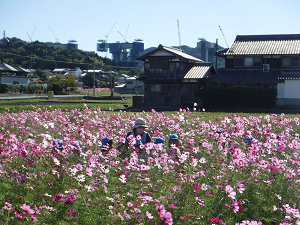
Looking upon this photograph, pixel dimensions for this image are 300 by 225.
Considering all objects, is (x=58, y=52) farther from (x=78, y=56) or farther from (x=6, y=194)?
(x=6, y=194)

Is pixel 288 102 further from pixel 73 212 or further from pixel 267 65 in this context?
pixel 73 212

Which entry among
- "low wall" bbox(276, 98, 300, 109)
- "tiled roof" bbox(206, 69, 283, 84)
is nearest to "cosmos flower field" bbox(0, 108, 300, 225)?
"tiled roof" bbox(206, 69, 283, 84)

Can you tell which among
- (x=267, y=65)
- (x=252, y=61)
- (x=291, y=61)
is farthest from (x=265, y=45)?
(x=291, y=61)

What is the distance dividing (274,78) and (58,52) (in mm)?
84571

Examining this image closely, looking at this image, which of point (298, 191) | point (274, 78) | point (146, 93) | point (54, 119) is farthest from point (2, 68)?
point (298, 191)

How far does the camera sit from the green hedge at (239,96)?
26091 mm

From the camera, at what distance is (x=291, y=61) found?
28734mm

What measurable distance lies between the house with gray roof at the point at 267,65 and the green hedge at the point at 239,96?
89 cm

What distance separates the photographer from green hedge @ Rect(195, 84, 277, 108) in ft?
85.6

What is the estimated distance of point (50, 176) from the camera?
499 cm

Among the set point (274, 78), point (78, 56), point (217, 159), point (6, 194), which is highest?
point (78, 56)

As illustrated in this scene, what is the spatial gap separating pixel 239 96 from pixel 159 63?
25.0ft

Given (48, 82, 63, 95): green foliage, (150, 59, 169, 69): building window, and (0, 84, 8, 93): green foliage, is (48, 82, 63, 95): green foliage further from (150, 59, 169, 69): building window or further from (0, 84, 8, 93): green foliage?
(150, 59, 169, 69): building window

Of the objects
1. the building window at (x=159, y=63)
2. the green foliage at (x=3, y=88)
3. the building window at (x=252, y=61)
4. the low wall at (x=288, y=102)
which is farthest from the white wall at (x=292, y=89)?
the green foliage at (x=3, y=88)
